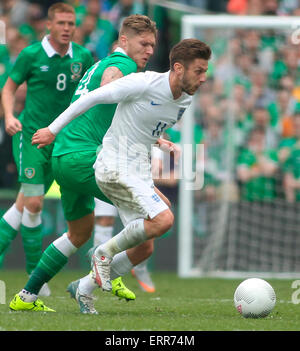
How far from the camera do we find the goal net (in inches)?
454

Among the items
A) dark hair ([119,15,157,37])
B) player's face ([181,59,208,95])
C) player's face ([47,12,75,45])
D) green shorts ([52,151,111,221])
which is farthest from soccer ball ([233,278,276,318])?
player's face ([47,12,75,45])

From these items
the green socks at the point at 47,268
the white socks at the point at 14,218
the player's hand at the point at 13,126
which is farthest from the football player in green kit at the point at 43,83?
the green socks at the point at 47,268

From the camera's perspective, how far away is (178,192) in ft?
40.0

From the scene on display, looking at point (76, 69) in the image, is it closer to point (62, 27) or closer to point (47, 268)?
point (62, 27)

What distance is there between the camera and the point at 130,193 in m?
6.00

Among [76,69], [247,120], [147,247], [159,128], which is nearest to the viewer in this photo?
[159,128]

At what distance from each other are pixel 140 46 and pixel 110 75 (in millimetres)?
541

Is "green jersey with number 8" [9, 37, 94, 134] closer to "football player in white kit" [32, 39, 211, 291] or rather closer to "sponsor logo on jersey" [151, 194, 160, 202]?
"football player in white kit" [32, 39, 211, 291]

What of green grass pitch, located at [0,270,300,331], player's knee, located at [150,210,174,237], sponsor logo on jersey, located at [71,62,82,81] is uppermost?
sponsor logo on jersey, located at [71,62,82,81]

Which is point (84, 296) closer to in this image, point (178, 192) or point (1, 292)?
point (1, 292)

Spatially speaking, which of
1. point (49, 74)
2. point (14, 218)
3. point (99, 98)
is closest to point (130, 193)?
point (99, 98)

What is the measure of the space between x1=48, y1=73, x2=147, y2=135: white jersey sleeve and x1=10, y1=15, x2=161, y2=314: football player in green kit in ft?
1.15

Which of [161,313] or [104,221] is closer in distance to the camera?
[161,313]

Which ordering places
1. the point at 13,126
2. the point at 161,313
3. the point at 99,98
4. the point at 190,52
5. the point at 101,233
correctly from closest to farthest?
1. the point at 99,98
2. the point at 190,52
3. the point at 161,313
4. the point at 13,126
5. the point at 101,233
